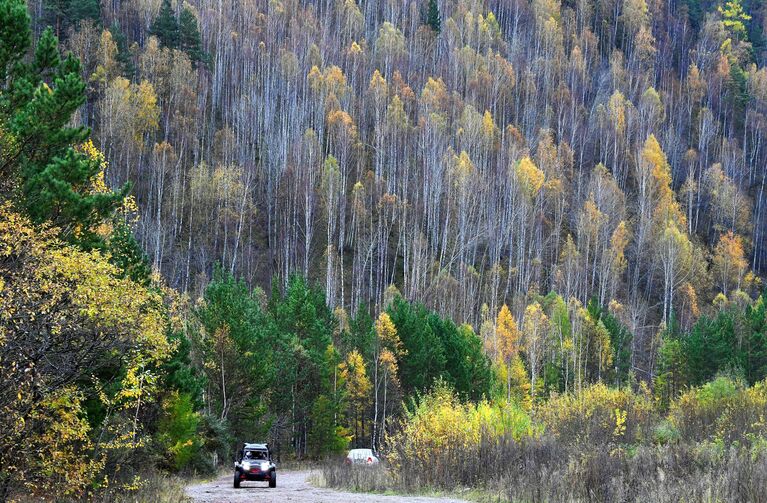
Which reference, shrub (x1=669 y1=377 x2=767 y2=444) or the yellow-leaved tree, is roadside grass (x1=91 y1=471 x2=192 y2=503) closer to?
the yellow-leaved tree

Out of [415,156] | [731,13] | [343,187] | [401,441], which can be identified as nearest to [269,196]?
[343,187]

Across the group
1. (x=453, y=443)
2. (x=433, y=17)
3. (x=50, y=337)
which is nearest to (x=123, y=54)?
(x=433, y=17)

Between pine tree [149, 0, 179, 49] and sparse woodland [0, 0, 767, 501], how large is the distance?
285 millimetres

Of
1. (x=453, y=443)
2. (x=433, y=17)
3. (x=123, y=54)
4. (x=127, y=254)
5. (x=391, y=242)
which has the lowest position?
(x=453, y=443)

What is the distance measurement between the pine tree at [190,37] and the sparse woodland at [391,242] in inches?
14.1

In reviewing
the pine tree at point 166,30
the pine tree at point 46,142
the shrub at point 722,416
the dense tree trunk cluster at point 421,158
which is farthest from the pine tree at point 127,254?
the pine tree at point 166,30

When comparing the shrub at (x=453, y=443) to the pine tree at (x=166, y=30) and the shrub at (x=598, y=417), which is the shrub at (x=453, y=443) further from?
the pine tree at (x=166, y=30)

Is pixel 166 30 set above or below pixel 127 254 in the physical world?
above

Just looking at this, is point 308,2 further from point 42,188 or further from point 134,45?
point 42,188

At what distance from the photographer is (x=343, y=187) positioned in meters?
91.4

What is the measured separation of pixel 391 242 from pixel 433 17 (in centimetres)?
4974

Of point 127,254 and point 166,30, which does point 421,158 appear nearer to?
point 166,30

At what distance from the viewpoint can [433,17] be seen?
12888 centimetres

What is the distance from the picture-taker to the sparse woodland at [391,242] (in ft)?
60.6
